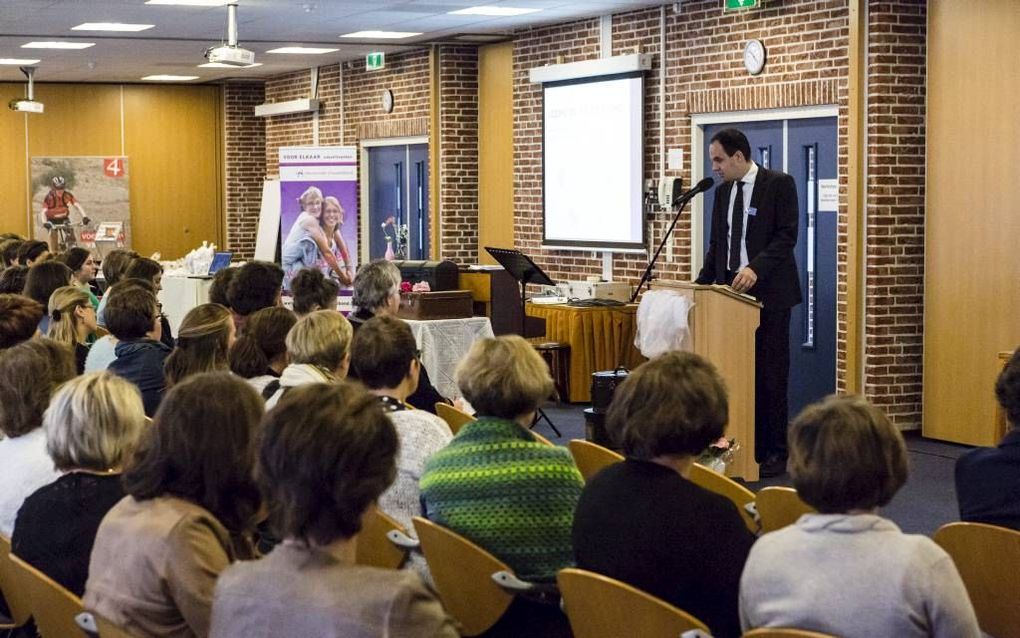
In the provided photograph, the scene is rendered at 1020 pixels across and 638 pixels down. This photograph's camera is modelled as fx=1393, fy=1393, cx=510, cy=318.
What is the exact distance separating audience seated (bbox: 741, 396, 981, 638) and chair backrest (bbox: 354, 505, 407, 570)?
1.28 meters

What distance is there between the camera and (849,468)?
8.72ft

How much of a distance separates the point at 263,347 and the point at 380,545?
155 centimetres

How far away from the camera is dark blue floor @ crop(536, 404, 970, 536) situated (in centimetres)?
690

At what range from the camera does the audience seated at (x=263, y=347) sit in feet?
16.7

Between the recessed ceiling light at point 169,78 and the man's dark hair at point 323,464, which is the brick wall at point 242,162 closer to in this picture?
the recessed ceiling light at point 169,78

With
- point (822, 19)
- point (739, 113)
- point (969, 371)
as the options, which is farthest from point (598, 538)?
point (739, 113)

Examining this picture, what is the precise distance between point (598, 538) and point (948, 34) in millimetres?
6786

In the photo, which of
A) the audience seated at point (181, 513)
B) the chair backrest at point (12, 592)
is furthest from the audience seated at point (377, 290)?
the audience seated at point (181, 513)

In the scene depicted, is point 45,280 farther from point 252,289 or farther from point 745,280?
point 745,280

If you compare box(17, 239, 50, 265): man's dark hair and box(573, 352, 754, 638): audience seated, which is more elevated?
box(17, 239, 50, 265): man's dark hair

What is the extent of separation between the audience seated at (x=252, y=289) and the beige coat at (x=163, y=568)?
402 centimetres

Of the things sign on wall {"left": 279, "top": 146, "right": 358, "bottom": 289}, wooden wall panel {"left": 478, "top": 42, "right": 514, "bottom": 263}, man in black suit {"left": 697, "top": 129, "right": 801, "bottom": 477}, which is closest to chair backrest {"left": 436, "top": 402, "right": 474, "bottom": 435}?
man in black suit {"left": 697, "top": 129, "right": 801, "bottom": 477}

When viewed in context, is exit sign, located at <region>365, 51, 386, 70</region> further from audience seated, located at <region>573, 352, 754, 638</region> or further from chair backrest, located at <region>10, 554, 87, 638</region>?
chair backrest, located at <region>10, 554, 87, 638</region>

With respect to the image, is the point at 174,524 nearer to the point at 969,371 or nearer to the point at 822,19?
the point at 969,371
